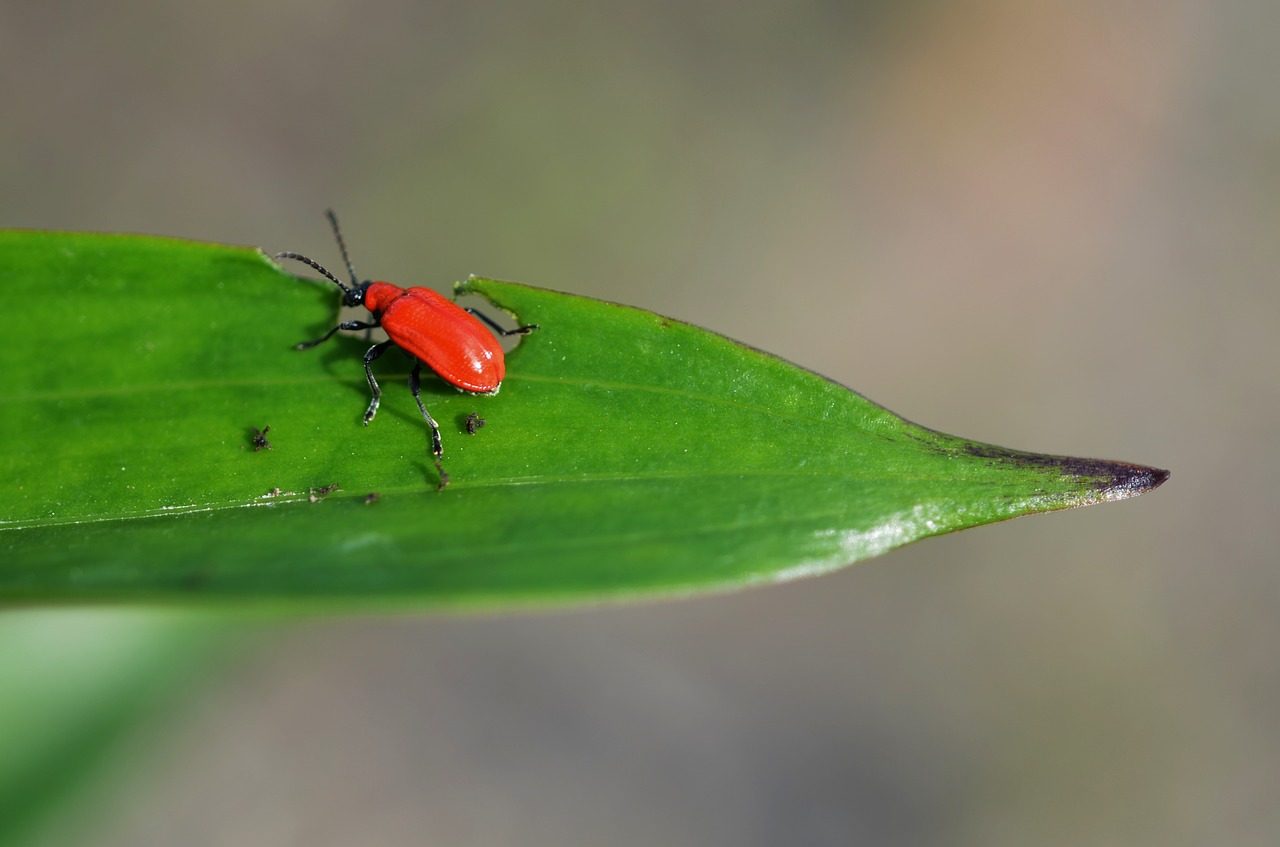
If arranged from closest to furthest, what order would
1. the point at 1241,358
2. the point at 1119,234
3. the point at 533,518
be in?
the point at 533,518 < the point at 1241,358 < the point at 1119,234

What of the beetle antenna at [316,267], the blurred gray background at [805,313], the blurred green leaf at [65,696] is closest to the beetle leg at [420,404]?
the beetle antenna at [316,267]

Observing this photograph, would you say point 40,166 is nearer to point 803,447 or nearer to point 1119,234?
point 803,447

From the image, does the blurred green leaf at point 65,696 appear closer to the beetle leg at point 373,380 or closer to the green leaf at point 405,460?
the green leaf at point 405,460

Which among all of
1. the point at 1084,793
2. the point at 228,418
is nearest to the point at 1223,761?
the point at 1084,793

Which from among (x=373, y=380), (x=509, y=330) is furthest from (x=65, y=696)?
(x=509, y=330)

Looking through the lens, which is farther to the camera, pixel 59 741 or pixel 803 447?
pixel 59 741

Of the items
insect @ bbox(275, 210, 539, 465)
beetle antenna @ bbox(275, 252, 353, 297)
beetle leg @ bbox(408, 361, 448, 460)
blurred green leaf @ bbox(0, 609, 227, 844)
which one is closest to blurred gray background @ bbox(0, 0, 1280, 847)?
blurred green leaf @ bbox(0, 609, 227, 844)

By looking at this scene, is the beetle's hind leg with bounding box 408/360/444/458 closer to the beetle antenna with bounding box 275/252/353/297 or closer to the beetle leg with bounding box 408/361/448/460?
the beetle leg with bounding box 408/361/448/460
